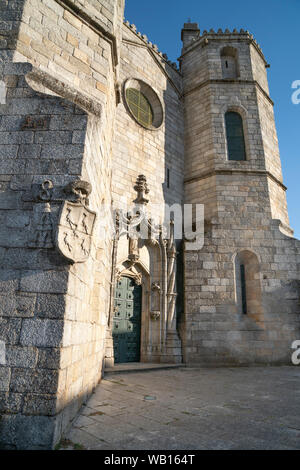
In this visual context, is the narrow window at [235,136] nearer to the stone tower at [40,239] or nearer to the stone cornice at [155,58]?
the stone cornice at [155,58]

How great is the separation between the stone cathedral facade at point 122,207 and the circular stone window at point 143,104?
54 mm

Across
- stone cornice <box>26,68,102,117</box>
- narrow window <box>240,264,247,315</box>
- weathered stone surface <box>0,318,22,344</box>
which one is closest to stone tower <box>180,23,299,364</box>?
narrow window <box>240,264,247,315</box>

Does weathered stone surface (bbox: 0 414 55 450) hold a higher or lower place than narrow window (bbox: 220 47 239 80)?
lower

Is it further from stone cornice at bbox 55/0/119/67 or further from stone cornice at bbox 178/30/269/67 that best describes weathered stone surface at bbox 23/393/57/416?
stone cornice at bbox 178/30/269/67

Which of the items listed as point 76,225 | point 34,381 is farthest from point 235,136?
point 34,381

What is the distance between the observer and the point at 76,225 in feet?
8.77

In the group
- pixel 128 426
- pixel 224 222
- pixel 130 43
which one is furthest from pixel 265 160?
pixel 128 426

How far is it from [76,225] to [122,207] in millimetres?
5076

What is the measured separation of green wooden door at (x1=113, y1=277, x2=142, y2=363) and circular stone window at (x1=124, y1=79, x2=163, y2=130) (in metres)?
5.20

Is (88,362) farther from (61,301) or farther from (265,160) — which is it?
(265,160)

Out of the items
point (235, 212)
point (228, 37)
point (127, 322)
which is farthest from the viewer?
point (228, 37)

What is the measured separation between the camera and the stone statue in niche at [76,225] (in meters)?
2.53

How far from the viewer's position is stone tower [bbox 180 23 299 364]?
7492mm

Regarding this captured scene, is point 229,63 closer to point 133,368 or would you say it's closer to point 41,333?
point 133,368
